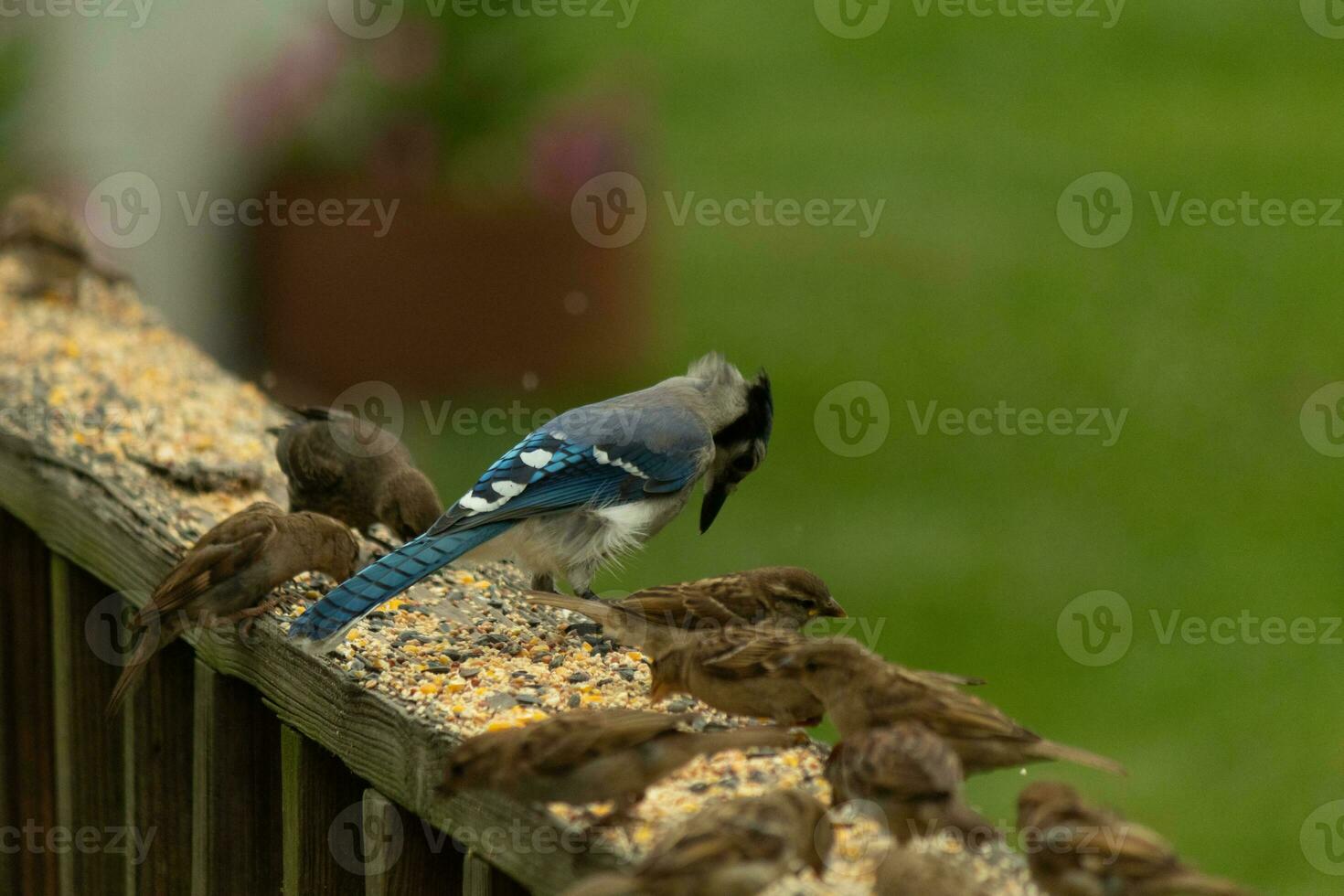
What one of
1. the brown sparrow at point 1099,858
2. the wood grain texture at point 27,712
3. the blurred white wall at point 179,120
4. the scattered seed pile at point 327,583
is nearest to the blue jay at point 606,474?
the scattered seed pile at point 327,583

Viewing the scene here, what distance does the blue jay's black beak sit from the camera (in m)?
4.87

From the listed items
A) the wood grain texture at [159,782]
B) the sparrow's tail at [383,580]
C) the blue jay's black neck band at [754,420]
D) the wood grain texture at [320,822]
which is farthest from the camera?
the blue jay's black neck band at [754,420]

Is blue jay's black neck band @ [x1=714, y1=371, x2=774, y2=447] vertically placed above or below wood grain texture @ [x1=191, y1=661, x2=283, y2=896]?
above

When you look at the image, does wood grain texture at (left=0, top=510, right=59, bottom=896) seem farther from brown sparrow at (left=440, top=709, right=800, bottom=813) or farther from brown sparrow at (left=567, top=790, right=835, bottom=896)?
brown sparrow at (left=567, top=790, right=835, bottom=896)

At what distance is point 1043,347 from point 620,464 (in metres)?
7.10

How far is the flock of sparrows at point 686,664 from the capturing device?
7.77ft

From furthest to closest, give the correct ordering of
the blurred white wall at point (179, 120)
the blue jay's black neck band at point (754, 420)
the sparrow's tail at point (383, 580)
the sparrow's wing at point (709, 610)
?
1. the blurred white wall at point (179, 120)
2. the blue jay's black neck band at point (754, 420)
3. the sparrow's wing at point (709, 610)
4. the sparrow's tail at point (383, 580)

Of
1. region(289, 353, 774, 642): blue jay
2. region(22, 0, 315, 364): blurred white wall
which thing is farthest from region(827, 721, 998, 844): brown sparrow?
region(22, 0, 315, 364): blurred white wall

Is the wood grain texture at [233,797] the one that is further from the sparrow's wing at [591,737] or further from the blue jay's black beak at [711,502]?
the blue jay's black beak at [711,502]

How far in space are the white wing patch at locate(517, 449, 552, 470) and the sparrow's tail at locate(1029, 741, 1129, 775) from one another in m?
1.82

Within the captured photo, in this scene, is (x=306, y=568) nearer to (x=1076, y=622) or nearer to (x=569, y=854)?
(x=569, y=854)

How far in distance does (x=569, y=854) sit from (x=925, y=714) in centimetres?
66

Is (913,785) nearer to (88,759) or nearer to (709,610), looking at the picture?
(709,610)

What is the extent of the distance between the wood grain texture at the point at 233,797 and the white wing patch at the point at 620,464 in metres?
1.19
